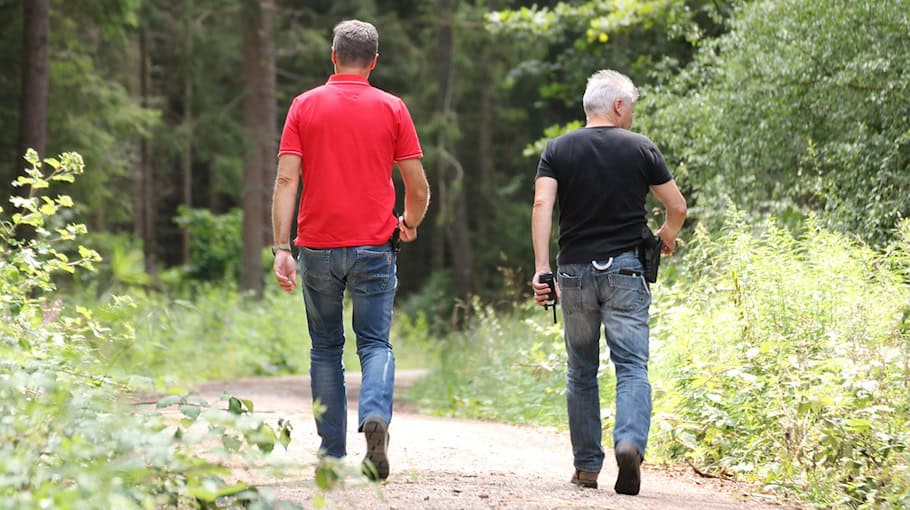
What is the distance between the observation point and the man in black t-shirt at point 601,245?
5316 millimetres

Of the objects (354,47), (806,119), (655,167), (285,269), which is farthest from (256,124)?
(655,167)

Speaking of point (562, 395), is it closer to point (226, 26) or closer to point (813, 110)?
point (813, 110)

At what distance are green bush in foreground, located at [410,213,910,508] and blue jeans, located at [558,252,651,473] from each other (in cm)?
103

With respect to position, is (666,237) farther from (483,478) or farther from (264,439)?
(264,439)

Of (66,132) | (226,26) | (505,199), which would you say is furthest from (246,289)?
(505,199)

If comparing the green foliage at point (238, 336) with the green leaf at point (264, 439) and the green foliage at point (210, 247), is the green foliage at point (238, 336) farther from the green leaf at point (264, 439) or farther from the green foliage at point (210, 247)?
the green leaf at point (264, 439)

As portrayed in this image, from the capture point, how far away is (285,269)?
536cm

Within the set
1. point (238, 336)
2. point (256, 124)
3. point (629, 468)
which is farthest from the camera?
point (256, 124)

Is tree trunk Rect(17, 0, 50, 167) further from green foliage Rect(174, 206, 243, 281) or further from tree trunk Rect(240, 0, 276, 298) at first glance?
green foliage Rect(174, 206, 243, 281)

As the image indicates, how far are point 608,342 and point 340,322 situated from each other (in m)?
1.36

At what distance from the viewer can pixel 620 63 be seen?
1734 cm

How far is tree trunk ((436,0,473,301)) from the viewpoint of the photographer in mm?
29375

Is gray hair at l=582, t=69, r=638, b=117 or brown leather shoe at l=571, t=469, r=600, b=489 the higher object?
gray hair at l=582, t=69, r=638, b=117

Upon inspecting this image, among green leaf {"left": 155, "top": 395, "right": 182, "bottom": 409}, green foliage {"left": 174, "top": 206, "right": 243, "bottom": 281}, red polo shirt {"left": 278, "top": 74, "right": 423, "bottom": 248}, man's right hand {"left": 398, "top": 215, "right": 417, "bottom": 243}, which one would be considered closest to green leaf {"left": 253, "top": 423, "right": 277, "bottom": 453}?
green leaf {"left": 155, "top": 395, "right": 182, "bottom": 409}
